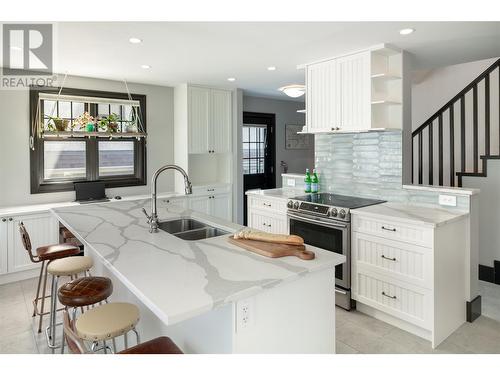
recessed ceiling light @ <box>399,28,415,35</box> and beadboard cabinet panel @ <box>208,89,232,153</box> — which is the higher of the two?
recessed ceiling light @ <box>399,28,415,35</box>

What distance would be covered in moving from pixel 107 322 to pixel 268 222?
2476 millimetres

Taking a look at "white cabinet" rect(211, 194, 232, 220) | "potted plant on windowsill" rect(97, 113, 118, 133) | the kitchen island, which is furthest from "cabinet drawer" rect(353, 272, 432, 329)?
"potted plant on windowsill" rect(97, 113, 118, 133)

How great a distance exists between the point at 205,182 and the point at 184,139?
0.88 meters

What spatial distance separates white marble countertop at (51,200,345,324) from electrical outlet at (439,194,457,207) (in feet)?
5.54

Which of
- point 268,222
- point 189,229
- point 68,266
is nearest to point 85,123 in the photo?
point 68,266

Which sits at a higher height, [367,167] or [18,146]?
[18,146]

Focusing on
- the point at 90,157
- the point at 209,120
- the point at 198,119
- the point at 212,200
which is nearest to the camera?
the point at 90,157

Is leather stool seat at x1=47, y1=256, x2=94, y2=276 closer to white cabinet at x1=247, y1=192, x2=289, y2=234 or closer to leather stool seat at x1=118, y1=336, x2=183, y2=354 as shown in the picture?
leather stool seat at x1=118, y1=336, x2=183, y2=354

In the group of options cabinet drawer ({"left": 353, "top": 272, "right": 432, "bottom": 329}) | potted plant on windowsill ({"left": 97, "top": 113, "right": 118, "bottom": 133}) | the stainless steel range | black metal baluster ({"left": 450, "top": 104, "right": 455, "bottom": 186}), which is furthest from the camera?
potted plant on windowsill ({"left": 97, "top": 113, "right": 118, "bottom": 133})

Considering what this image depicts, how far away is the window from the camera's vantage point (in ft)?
21.3

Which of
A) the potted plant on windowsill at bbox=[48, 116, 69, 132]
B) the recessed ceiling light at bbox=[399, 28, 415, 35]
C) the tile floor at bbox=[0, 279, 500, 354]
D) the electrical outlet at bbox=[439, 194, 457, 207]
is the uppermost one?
the recessed ceiling light at bbox=[399, 28, 415, 35]

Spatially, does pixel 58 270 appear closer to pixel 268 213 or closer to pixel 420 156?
pixel 268 213

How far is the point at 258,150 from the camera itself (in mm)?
6695
